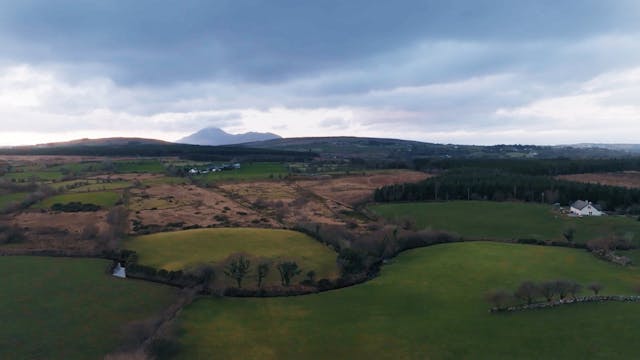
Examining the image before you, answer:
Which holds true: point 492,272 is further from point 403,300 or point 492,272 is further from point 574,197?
point 574,197

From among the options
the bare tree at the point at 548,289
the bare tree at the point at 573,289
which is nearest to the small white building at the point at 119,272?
the bare tree at the point at 548,289

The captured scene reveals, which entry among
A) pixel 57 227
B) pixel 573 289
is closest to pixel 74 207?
pixel 57 227

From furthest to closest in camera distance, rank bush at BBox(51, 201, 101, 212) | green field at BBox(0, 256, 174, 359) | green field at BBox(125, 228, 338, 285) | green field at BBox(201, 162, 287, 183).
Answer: green field at BBox(201, 162, 287, 183), bush at BBox(51, 201, 101, 212), green field at BBox(125, 228, 338, 285), green field at BBox(0, 256, 174, 359)

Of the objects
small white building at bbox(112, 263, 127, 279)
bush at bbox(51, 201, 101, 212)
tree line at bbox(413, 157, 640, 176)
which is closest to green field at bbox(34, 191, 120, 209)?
bush at bbox(51, 201, 101, 212)

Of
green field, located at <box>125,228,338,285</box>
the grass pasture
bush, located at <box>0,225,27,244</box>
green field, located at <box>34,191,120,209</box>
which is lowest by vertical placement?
green field, located at <box>125,228,338,285</box>

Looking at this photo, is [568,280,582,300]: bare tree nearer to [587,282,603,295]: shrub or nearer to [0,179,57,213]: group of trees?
[587,282,603,295]: shrub

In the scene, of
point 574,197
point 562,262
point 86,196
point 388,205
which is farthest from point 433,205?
point 86,196

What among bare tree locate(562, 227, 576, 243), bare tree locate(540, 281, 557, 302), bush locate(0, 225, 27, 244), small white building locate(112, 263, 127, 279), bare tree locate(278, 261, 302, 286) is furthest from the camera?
bare tree locate(562, 227, 576, 243)

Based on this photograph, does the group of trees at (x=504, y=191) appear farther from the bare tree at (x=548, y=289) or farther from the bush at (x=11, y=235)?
the bush at (x=11, y=235)
